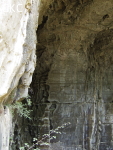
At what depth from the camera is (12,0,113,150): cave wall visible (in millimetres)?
6848

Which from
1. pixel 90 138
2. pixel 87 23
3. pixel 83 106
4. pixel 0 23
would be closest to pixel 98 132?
pixel 90 138

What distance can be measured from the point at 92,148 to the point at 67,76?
2.45 m

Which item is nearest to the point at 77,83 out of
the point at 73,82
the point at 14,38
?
the point at 73,82

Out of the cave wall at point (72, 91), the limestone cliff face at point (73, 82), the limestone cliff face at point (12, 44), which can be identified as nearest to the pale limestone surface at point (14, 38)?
the limestone cliff face at point (12, 44)

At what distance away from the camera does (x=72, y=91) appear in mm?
7234

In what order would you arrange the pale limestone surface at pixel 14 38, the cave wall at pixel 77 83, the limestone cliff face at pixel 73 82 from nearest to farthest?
1. the pale limestone surface at pixel 14 38
2. the limestone cliff face at pixel 73 82
3. the cave wall at pixel 77 83

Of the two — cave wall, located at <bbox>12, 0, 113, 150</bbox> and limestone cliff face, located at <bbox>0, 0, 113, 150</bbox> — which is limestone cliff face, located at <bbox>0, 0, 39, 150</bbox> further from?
cave wall, located at <bbox>12, 0, 113, 150</bbox>

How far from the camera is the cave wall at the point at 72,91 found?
6.85 meters

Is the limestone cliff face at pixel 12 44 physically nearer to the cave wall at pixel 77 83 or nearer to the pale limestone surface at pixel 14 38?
the pale limestone surface at pixel 14 38

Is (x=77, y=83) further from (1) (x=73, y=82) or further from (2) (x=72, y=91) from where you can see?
(2) (x=72, y=91)

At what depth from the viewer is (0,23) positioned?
9.43ft

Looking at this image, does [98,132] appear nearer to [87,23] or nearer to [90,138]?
[90,138]

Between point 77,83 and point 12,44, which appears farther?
point 77,83

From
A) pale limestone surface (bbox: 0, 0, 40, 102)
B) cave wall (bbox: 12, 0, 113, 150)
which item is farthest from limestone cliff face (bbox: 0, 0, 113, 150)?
pale limestone surface (bbox: 0, 0, 40, 102)
